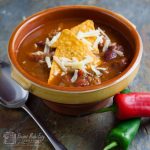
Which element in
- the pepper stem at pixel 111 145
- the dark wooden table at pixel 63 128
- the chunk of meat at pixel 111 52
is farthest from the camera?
the chunk of meat at pixel 111 52

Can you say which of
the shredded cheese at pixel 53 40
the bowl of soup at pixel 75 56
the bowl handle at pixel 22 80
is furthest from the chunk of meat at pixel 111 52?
the bowl handle at pixel 22 80

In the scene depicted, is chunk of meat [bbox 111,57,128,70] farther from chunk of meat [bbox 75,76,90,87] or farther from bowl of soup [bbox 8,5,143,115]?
chunk of meat [bbox 75,76,90,87]

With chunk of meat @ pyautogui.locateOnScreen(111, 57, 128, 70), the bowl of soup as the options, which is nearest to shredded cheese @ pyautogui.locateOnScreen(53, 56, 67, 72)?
the bowl of soup

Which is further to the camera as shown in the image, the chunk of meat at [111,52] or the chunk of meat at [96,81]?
the chunk of meat at [111,52]

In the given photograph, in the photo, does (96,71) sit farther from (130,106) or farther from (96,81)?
(130,106)

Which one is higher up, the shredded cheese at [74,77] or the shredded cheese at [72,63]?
the shredded cheese at [72,63]

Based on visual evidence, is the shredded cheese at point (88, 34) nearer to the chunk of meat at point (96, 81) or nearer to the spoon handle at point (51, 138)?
the chunk of meat at point (96, 81)

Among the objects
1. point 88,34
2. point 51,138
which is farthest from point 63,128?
point 88,34
